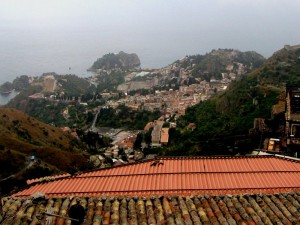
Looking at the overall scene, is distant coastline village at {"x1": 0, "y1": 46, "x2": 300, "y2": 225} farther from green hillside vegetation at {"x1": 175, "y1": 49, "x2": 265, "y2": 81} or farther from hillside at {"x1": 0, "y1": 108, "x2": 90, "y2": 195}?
green hillside vegetation at {"x1": 175, "y1": 49, "x2": 265, "y2": 81}

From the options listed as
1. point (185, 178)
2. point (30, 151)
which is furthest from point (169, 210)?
point (30, 151)

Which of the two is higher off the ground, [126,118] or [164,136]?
[164,136]

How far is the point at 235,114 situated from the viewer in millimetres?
38094

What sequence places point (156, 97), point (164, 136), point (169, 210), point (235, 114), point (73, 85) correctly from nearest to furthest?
point (169, 210) < point (235, 114) < point (164, 136) < point (156, 97) < point (73, 85)

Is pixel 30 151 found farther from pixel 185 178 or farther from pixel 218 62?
pixel 218 62

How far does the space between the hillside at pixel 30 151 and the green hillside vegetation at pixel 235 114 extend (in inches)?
387

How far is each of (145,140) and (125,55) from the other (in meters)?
132

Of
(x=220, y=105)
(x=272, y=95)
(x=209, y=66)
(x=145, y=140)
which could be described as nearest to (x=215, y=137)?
(x=272, y=95)

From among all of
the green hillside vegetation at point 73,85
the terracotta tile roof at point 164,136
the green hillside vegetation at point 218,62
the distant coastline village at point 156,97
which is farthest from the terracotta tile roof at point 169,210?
the green hillside vegetation at point 73,85

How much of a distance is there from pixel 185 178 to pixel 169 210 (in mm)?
2269

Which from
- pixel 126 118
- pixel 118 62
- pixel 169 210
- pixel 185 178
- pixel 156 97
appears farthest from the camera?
pixel 118 62

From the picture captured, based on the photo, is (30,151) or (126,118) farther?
(126,118)

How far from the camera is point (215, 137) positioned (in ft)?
106

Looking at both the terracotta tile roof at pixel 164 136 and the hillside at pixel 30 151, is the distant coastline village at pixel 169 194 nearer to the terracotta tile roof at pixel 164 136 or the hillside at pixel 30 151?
the hillside at pixel 30 151
